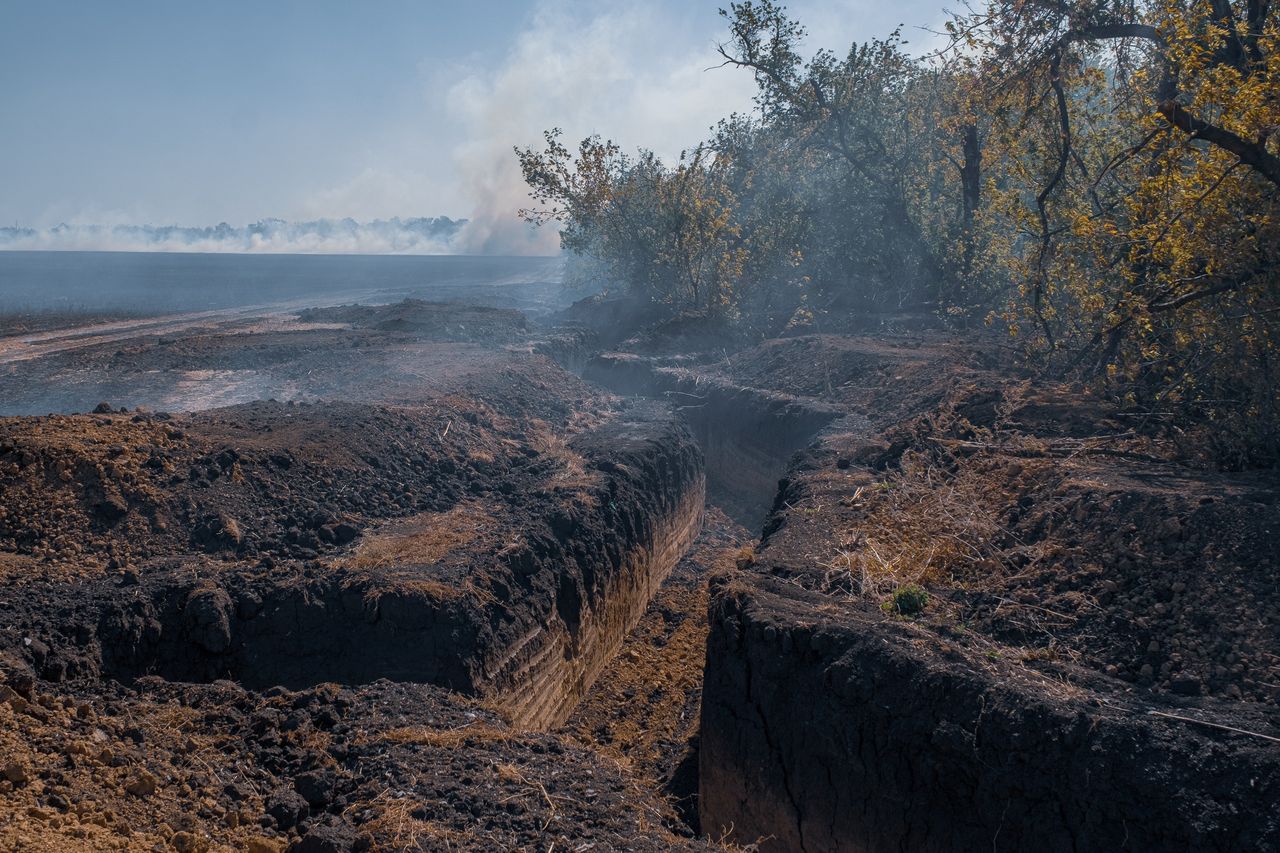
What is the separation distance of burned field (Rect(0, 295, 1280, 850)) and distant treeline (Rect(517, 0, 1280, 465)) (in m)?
0.96

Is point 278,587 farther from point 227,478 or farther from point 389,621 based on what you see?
point 227,478

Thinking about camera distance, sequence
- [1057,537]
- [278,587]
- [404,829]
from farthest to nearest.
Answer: [278,587], [1057,537], [404,829]

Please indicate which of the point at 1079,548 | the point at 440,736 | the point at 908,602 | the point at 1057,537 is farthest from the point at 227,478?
the point at 1079,548

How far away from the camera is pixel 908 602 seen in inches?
268

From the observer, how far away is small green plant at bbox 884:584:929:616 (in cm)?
678

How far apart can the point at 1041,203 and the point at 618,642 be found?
672cm

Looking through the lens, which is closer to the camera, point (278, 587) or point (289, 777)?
point (289, 777)

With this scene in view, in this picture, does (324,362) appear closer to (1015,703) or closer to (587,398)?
(587,398)

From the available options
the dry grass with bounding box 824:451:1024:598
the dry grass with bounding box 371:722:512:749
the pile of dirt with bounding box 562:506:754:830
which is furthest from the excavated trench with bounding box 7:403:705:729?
the dry grass with bounding box 824:451:1024:598

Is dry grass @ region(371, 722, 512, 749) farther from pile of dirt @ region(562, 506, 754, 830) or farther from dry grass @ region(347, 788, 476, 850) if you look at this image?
pile of dirt @ region(562, 506, 754, 830)

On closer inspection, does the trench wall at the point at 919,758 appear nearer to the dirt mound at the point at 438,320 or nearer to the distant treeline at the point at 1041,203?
the distant treeline at the point at 1041,203

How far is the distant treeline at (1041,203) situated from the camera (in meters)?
7.45

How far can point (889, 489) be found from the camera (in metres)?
9.33

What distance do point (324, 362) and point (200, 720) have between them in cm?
1458
